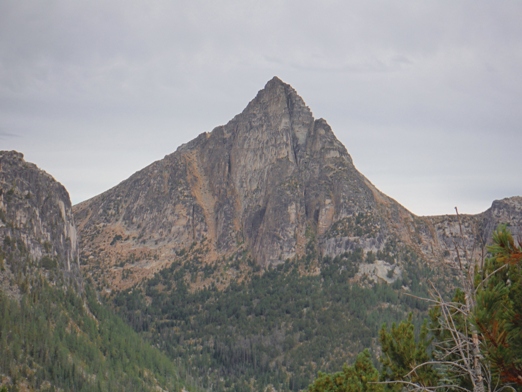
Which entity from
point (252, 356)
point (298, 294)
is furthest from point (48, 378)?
point (298, 294)

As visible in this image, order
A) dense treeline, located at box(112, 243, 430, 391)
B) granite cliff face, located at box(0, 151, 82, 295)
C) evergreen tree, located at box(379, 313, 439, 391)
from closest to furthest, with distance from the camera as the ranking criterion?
evergreen tree, located at box(379, 313, 439, 391) < granite cliff face, located at box(0, 151, 82, 295) < dense treeline, located at box(112, 243, 430, 391)

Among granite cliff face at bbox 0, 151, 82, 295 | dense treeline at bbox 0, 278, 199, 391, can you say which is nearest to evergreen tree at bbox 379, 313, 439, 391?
dense treeline at bbox 0, 278, 199, 391

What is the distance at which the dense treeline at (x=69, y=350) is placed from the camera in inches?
4309

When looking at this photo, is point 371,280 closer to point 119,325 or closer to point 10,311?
point 119,325

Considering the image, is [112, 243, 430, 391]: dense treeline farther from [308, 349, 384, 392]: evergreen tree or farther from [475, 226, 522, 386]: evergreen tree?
[475, 226, 522, 386]: evergreen tree

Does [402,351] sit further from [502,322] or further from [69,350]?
[69,350]

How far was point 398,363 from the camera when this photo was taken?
25781 millimetres

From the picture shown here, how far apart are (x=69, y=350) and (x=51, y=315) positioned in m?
12.4

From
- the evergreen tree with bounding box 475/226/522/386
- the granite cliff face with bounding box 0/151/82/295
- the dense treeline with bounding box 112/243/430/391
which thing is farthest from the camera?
the dense treeline with bounding box 112/243/430/391

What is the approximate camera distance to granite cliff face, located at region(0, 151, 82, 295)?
137625 mm

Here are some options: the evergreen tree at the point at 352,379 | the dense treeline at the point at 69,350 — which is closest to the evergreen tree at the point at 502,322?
the evergreen tree at the point at 352,379

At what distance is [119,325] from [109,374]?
112 feet

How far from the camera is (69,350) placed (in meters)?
125

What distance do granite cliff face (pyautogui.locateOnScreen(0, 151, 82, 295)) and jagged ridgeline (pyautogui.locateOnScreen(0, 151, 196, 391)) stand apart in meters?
0.26
